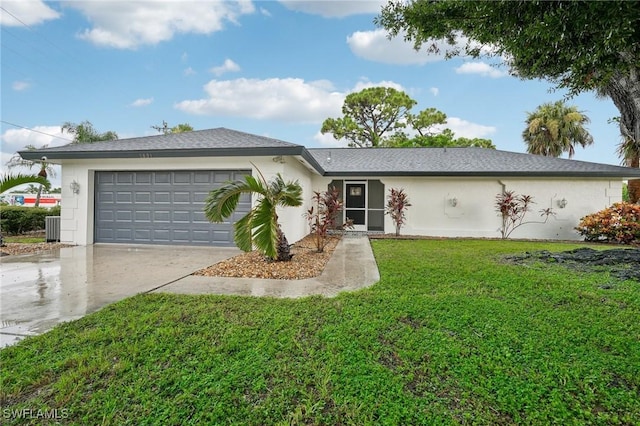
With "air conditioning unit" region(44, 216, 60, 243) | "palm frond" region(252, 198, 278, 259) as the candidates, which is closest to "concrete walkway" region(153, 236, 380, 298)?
"palm frond" region(252, 198, 278, 259)

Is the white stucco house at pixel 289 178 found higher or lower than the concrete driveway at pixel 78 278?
higher

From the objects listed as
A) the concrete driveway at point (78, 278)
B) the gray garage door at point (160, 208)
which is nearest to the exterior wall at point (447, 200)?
the gray garage door at point (160, 208)

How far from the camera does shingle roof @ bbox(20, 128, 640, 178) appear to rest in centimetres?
879

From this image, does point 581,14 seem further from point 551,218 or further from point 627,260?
point 551,218

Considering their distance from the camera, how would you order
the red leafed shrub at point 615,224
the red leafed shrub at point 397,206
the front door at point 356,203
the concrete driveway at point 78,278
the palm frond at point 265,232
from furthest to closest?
the front door at point 356,203 → the red leafed shrub at point 397,206 → the red leafed shrub at point 615,224 → the palm frond at point 265,232 → the concrete driveway at point 78,278

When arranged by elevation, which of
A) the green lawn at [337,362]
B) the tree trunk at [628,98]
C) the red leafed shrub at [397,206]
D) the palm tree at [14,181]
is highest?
the tree trunk at [628,98]

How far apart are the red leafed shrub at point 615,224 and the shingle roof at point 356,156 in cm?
137

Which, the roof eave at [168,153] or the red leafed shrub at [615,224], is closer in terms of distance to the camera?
the roof eave at [168,153]

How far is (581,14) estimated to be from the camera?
279 centimetres

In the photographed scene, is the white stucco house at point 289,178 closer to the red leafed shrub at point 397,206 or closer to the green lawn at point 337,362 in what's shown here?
the red leafed shrub at point 397,206

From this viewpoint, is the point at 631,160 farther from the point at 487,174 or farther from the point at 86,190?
the point at 86,190

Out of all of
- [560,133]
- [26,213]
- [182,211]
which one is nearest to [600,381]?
[182,211]

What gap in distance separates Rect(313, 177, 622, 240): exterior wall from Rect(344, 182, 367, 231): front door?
1087 mm

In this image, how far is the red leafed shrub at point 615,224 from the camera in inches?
422
